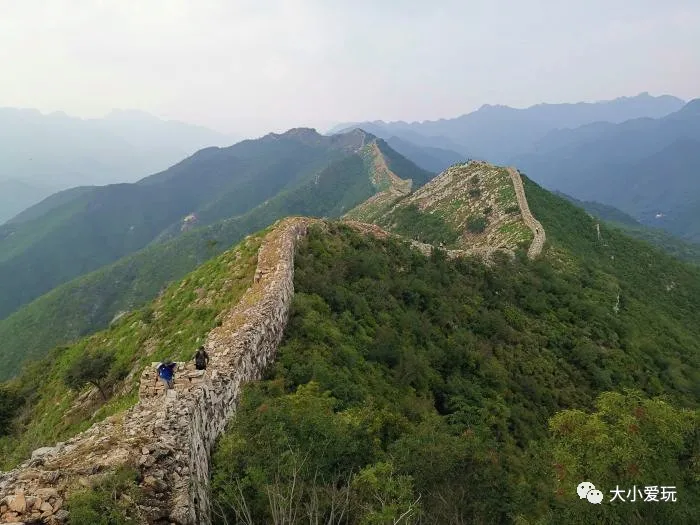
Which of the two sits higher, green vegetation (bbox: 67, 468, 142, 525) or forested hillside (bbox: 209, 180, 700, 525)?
green vegetation (bbox: 67, 468, 142, 525)

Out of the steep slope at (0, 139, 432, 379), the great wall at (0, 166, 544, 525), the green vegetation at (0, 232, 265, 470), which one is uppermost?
the great wall at (0, 166, 544, 525)

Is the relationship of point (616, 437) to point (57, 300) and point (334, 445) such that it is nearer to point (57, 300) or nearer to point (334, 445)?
point (334, 445)

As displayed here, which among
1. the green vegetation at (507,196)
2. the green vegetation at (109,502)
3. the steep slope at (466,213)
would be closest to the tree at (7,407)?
the green vegetation at (109,502)

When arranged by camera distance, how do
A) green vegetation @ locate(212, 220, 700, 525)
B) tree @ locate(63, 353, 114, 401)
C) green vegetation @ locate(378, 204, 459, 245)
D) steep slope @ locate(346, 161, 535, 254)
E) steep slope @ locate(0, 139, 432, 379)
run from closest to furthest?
green vegetation @ locate(212, 220, 700, 525) → tree @ locate(63, 353, 114, 401) → steep slope @ locate(346, 161, 535, 254) → green vegetation @ locate(378, 204, 459, 245) → steep slope @ locate(0, 139, 432, 379)

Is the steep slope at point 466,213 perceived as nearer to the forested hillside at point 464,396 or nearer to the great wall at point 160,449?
the forested hillside at point 464,396

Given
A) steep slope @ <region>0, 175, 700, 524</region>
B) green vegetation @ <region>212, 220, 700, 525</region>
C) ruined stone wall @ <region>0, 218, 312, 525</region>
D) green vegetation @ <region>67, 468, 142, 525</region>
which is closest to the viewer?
green vegetation @ <region>67, 468, 142, 525</region>

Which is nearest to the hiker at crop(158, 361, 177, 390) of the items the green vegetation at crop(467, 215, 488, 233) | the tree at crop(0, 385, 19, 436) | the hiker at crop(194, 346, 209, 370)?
the hiker at crop(194, 346, 209, 370)

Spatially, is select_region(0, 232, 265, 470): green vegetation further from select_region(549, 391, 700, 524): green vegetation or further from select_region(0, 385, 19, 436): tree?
select_region(549, 391, 700, 524): green vegetation
